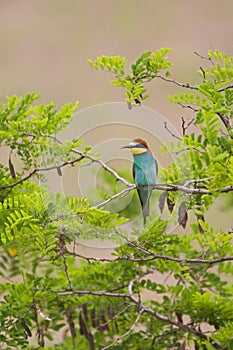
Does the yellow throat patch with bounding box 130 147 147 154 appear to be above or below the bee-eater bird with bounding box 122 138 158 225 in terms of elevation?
above

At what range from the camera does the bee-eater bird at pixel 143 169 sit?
34.1 inches

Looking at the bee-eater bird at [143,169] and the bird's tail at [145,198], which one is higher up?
the bee-eater bird at [143,169]

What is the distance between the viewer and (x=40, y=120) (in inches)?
34.8

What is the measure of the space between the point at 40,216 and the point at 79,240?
93 mm

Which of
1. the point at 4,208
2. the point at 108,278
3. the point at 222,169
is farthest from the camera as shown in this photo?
the point at 108,278

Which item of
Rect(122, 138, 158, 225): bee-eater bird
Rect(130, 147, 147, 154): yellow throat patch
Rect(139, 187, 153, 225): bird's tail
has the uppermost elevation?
Rect(130, 147, 147, 154): yellow throat patch

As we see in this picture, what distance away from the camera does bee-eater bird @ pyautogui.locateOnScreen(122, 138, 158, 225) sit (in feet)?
2.84

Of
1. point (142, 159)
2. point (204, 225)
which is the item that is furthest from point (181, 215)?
point (142, 159)

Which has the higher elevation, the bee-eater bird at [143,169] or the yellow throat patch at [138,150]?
the yellow throat patch at [138,150]

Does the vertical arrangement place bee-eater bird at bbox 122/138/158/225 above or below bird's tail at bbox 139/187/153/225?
above

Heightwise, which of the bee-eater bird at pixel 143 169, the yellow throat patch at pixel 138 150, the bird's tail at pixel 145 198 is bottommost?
the bird's tail at pixel 145 198

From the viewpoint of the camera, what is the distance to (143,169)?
895mm

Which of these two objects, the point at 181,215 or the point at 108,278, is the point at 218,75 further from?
the point at 108,278

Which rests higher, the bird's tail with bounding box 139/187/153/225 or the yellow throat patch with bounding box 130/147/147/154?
the yellow throat patch with bounding box 130/147/147/154
